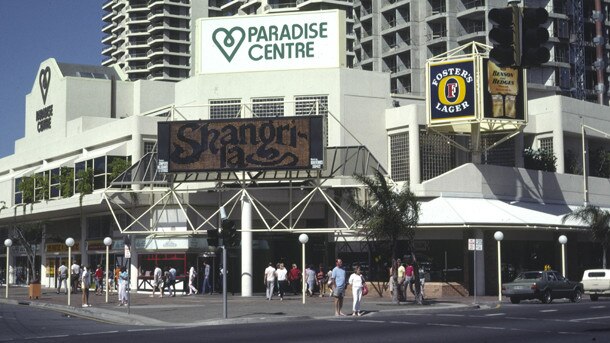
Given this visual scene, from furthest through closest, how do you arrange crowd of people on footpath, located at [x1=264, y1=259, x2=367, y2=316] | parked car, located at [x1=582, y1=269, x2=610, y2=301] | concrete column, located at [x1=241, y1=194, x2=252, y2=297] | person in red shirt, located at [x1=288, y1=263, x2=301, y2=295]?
person in red shirt, located at [x1=288, y1=263, x2=301, y2=295] → concrete column, located at [x1=241, y1=194, x2=252, y2=297] → parked car, located at [x1=582, y1=269, x2=610, y2=301] → crowd of people on footpath, located at [x1=264, y1=259, x2=367, y2=316]

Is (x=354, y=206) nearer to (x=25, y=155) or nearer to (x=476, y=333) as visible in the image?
(x=476, y=333)

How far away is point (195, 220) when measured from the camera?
155 feet

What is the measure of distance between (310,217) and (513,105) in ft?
39.6

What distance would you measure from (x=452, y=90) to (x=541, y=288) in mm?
12785

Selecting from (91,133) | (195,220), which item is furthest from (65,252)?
(195,220)

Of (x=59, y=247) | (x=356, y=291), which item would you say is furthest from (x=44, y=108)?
(x=356, y=291)

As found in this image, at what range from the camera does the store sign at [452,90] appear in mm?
44156

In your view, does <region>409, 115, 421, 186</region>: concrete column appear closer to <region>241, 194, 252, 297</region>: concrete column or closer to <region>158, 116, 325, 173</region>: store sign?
<region>158, 116, 325, 173</region>: store sign

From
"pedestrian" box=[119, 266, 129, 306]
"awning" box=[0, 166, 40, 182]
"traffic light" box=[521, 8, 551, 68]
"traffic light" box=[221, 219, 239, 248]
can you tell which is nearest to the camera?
"traffic light" box=[521, 8, 551, 68]

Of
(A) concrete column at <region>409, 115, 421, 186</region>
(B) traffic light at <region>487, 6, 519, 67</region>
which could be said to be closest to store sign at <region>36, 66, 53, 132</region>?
(A) concrete column at <region>409, 115, 421, 186</region>

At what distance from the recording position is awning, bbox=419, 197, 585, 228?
137ft

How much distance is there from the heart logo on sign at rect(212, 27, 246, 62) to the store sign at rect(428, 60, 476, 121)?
422 inches

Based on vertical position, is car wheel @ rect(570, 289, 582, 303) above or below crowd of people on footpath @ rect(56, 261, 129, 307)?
below

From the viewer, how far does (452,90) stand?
44.6 meters
